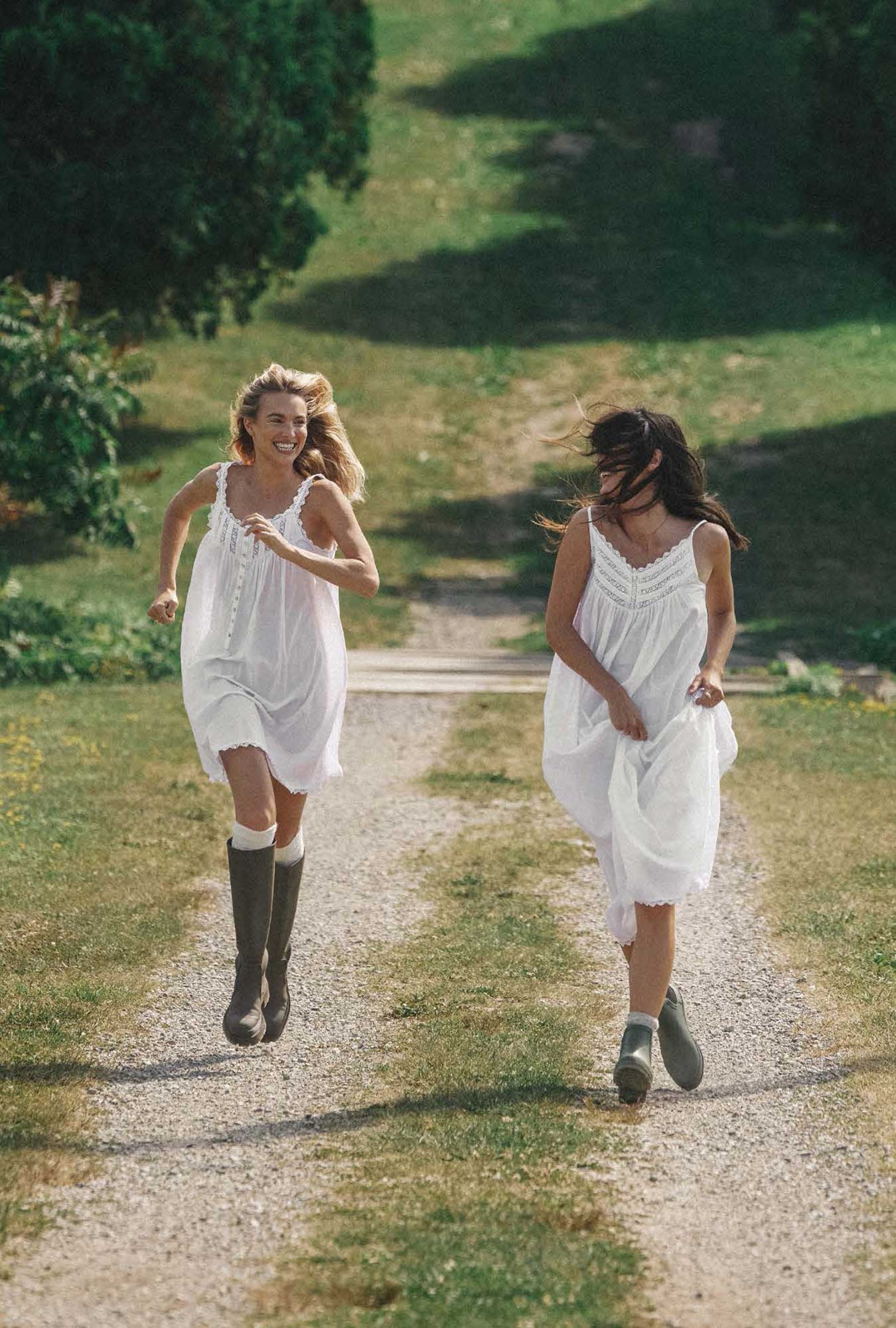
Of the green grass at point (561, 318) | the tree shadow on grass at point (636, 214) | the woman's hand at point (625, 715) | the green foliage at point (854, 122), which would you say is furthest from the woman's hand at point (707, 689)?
the tree shadow on grass at point (636, 214)

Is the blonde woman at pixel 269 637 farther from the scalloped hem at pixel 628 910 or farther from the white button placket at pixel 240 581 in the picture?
the scalloped hem at pixel 628 910

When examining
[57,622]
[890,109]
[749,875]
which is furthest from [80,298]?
[749,875]

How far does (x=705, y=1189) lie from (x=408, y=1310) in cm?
113

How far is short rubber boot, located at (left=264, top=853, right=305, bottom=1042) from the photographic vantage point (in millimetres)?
5766

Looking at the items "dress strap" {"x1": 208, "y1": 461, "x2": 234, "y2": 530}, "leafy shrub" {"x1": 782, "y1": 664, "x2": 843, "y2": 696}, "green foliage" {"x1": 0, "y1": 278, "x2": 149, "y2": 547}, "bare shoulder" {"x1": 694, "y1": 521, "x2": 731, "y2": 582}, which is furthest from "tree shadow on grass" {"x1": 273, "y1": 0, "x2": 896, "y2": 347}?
"bare shoulder" {"x1": 694, "y1": 521, "x2": 731, "y2": 582}

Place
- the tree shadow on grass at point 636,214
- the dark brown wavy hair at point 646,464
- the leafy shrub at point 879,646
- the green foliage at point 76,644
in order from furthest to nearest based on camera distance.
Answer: the tree shadow on grass at point 636,214 → the leafy shrub at point 879,646 → the green foliage at point 76,644 → the dark brown wavy hair at point 646,464

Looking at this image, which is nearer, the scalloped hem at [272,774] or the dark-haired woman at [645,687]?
the dark-haired woman at [645,687]

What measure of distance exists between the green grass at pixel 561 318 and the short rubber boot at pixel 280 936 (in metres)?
11.6

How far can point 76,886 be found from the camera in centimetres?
768

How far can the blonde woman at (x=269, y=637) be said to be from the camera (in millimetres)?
5449

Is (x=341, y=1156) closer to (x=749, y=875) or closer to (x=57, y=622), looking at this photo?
(x=749, y=875)

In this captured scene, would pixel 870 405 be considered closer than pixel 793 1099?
No

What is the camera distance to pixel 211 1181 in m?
4.54

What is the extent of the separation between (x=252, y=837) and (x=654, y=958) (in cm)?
138
